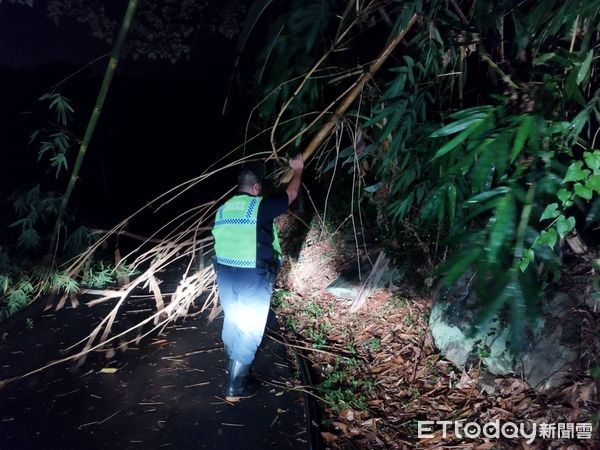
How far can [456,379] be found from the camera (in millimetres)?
4168

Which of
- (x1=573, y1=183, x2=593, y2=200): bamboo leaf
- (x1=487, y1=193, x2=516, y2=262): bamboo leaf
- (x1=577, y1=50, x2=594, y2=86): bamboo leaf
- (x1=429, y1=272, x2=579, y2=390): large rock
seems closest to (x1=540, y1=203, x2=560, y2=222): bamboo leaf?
(x1=573, y1=183, x2=593, y2=200): bamboo leaf

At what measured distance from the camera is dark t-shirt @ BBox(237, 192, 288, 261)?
3.76 metres

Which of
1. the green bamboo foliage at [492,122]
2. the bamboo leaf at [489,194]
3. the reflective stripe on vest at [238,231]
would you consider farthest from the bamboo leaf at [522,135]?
the reflective stripe on vest at [238,231]

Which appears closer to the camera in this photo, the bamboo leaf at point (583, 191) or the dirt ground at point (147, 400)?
the bamboo leaf at point (583, 191)

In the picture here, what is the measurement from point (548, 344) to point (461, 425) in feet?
3.19

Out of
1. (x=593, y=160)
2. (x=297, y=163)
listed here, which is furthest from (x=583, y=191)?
(x=297, y=163)

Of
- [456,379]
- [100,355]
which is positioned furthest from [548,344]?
[100,355]

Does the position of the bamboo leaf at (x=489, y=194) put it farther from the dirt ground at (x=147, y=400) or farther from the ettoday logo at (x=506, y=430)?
the dirt ground at (x=147, y=400)

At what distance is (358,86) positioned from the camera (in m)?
3.44

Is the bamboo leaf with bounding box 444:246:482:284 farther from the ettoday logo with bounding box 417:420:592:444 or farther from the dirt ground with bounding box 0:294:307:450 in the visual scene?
the dirt ground with bounding box 0:294:307:450

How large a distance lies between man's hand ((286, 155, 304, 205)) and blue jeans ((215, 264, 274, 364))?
0.73 meters

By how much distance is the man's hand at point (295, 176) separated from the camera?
12.2 ft

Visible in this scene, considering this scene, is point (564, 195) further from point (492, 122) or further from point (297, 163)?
point (297, 163)

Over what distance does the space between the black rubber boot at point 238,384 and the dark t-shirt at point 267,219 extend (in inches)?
42.0
